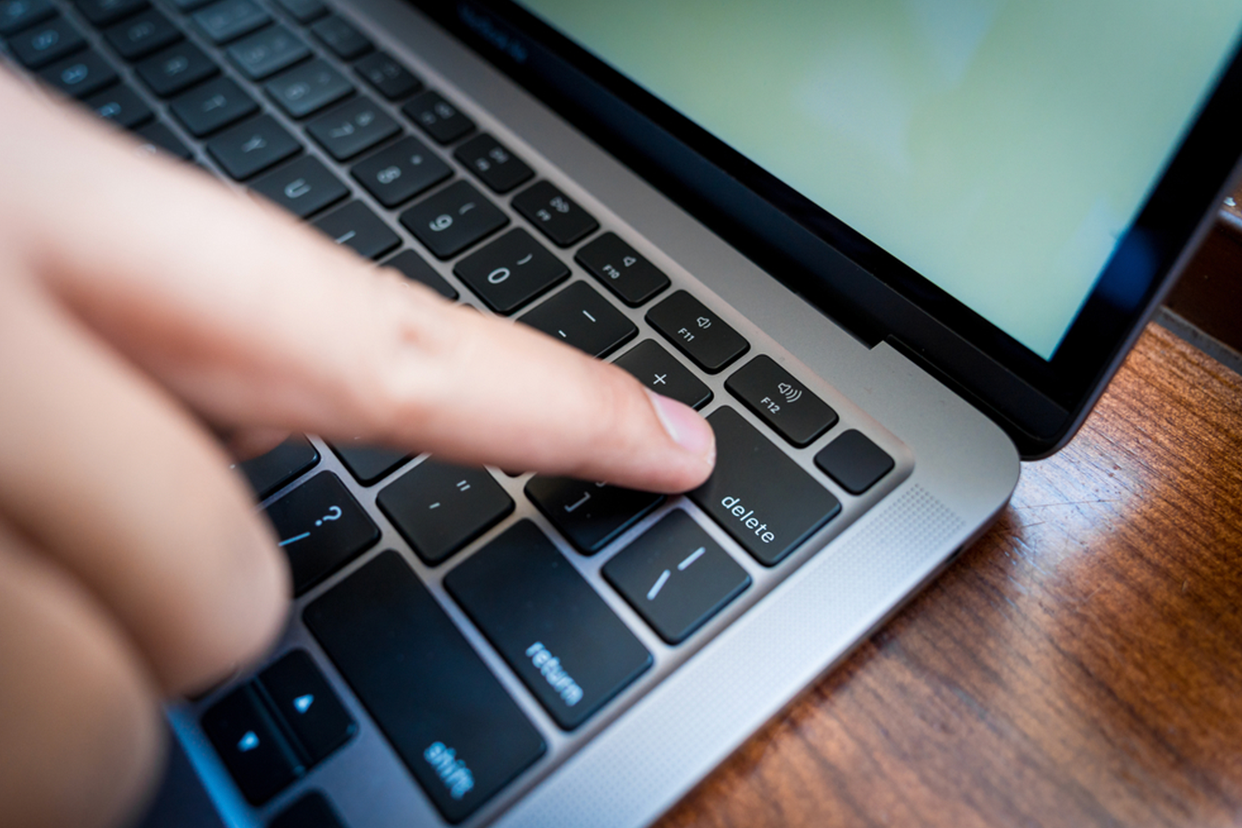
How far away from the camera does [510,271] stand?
0.39 meters

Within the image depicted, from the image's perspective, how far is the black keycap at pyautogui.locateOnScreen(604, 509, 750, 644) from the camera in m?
0.29

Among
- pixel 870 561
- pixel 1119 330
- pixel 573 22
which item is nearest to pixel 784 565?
pixel 870 561

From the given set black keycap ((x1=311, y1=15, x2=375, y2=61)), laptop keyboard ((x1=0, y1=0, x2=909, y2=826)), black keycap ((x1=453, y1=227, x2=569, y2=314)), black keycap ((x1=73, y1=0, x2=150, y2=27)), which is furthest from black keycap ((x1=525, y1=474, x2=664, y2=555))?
black keycap ((x1=73, y1=0, x2=150, y2=27))

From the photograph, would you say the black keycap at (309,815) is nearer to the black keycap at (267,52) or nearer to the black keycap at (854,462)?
the black keycap at (854,462)

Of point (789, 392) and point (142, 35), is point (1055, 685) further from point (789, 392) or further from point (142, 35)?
point (142, 35)

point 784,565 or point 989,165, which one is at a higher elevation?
point 989,165

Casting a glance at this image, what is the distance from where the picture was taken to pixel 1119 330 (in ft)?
0.91

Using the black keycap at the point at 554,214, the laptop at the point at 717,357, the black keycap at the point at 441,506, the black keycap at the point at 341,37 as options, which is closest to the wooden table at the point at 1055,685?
the laptop at the point at 717,357

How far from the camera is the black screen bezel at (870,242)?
0.83ft

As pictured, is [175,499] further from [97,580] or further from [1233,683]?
[1233,683]

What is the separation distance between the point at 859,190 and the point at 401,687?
10.4 inches

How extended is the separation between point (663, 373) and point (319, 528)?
0.51 ft

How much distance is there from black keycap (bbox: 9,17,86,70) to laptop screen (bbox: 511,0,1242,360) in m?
0.39

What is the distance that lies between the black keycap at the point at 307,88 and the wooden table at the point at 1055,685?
0.41 m
